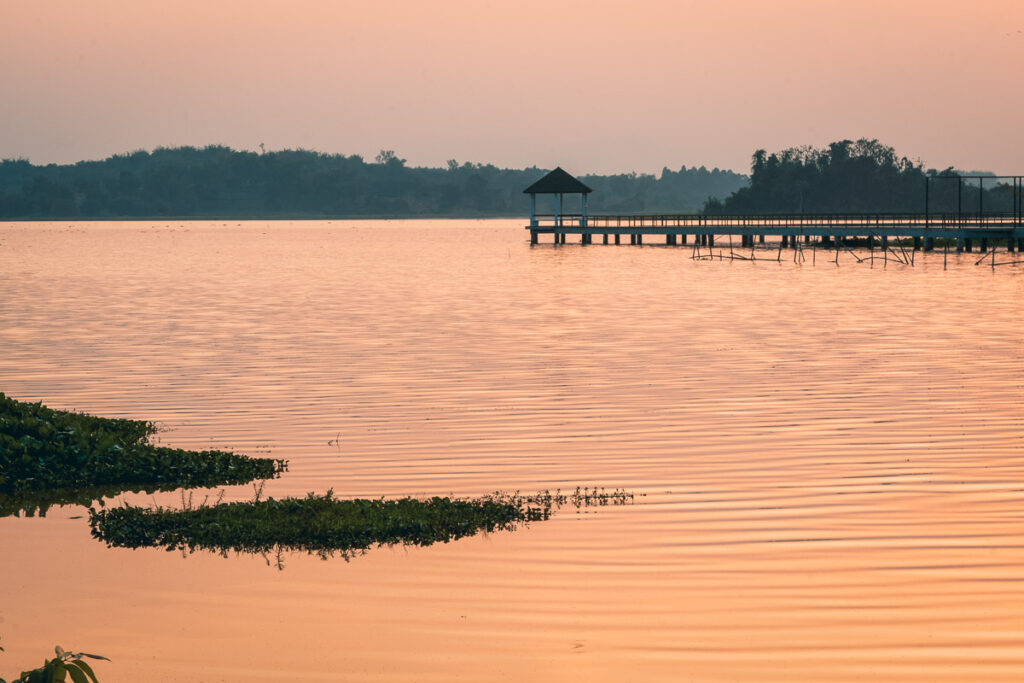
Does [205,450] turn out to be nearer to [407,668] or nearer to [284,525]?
[284,525]

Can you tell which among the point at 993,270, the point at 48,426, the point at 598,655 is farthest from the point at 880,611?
the point at 993,270

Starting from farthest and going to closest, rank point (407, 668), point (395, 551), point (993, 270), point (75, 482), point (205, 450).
Answer: point (993, 270), point (205, 450), point (75, 482), point (395, 551), point (407, 668)

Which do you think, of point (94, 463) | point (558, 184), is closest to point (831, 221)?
point (558, 184)

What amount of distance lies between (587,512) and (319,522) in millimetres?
2925

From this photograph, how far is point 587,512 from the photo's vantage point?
13711 mm

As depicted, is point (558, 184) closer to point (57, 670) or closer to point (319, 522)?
point (319, 522)

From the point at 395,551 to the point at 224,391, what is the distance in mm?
11741

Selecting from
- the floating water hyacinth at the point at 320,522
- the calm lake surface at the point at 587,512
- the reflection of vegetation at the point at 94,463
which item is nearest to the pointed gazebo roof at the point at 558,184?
the calm lake surface at the point at 587,512

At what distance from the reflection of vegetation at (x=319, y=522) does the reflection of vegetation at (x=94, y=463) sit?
1.75m

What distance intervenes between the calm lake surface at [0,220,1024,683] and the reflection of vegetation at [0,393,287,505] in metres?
0.60

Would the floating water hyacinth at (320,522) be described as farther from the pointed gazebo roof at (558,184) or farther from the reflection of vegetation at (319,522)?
the pointed gazebo roof at (558,184)

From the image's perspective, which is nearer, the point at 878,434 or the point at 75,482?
the point at 75,482

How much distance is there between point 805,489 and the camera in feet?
47.2

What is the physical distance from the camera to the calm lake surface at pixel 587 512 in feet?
31.1
